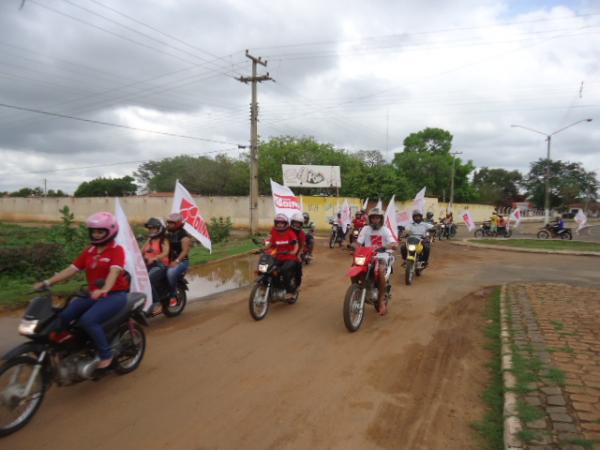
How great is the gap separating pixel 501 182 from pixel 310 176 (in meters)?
72.7

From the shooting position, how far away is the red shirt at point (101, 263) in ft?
13.6

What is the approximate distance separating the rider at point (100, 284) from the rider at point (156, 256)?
2241 mm

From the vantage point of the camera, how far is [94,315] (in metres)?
3.90

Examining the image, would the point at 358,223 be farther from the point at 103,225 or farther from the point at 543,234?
the point at 543,234

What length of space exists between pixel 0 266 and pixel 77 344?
25.5 feet

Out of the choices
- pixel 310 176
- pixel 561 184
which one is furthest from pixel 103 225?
pixel 561 184

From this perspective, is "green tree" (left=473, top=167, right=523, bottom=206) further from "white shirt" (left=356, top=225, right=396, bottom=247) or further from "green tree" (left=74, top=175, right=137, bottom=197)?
"white shirt" (left=356, top=225, right=396, bottom=247)

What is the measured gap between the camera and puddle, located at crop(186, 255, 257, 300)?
31.3 feet

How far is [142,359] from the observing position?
491 centimetres

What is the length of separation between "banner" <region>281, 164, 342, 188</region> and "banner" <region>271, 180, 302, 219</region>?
2076 centimetres

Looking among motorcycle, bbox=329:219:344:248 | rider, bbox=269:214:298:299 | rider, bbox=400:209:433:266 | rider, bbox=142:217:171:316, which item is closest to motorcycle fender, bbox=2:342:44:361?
rider, bbox=142:217:171:316

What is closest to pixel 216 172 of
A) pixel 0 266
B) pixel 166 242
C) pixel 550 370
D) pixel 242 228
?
pixel 242 228

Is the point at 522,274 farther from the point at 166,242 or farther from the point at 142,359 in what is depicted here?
the point at 142,359

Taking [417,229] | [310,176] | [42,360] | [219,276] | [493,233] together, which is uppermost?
[310,176]
